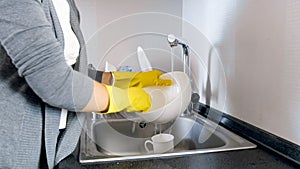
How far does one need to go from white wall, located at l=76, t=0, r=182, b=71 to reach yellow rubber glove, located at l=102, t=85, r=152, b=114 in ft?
2.79

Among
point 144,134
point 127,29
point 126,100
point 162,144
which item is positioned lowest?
point 144,134

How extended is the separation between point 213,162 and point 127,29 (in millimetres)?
1212

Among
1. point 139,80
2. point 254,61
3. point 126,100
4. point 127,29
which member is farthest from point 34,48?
point 127,29

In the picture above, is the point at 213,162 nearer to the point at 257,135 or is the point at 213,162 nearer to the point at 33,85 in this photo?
the point at 257,135

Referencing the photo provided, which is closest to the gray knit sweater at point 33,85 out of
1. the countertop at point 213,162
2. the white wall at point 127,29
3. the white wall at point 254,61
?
the countertop at point 213,162

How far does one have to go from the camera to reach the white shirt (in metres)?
0.74

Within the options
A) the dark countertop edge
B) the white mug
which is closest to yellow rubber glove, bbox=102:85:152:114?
the white mug

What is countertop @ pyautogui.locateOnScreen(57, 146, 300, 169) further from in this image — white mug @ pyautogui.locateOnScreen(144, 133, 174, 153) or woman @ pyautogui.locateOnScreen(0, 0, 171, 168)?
white mug @ pyautogui.locateOnScreen(144, 133, 174, 153)

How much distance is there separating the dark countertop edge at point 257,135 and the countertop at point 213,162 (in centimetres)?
3

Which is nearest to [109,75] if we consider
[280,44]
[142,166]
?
[142,166]

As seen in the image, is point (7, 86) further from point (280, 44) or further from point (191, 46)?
point (191, 46)

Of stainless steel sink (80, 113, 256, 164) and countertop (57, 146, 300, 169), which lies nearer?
countertop (57, 146, 300, 169)

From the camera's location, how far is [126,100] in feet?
2.63

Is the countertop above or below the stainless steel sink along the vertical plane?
above
